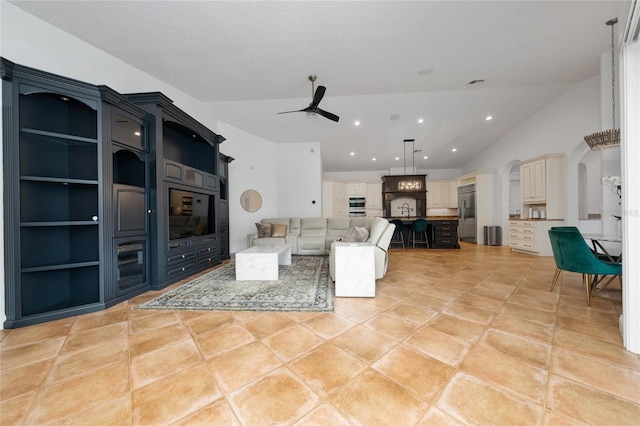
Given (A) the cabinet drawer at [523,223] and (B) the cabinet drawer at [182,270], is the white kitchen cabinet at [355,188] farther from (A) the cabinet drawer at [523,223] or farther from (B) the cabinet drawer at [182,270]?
(B) the cabinet drawer at [182,270]

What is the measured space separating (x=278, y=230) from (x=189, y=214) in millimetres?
2189

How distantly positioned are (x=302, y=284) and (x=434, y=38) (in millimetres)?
3806

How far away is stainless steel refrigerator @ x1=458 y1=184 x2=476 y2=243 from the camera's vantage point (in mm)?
7051

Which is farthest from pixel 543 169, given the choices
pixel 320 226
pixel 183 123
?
pixel 183 123

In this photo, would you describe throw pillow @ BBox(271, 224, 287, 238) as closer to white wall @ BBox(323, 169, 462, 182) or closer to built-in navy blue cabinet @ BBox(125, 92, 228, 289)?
built-in navy blue cabinet @ BBox(125, 92, 228, 289)

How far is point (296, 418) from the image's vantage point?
1029 mm

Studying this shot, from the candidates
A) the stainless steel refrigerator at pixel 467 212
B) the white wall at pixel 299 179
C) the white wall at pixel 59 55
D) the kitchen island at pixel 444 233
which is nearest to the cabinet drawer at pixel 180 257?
the white wall at pixel 59 55

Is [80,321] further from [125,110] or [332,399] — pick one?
[332,399]

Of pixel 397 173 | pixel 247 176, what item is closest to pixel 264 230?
pixel 247 176

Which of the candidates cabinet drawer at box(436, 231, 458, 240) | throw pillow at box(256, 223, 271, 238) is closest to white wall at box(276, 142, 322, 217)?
throw pillow at box(256, 223, 271, 238)

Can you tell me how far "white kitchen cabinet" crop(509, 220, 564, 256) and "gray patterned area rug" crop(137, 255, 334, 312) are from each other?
16.1 ft

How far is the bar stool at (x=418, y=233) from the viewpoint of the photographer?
6.05 metres

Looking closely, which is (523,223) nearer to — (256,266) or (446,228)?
(446,228)

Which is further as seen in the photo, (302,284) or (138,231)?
(302,284)
